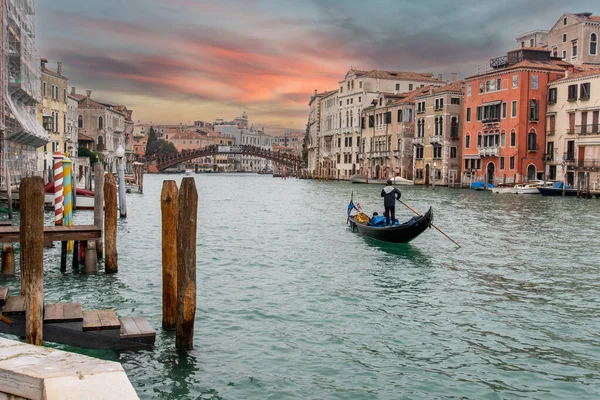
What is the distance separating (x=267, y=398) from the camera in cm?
450

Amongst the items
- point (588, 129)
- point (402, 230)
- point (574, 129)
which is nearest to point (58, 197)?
point (402, 230)

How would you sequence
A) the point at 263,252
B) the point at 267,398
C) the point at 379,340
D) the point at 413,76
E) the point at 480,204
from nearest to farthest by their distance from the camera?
the point at 267,398 → the point at 379,340 → the point at 263,252 → the point at 480,204 → the point at 413,76

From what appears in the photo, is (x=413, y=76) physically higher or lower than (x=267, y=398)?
higher

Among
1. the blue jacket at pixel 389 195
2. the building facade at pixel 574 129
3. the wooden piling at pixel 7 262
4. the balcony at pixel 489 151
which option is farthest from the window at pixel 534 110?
the wooden piling at pixel 7 262

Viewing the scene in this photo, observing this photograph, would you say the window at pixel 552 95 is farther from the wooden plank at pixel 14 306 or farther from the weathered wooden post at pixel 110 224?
the wooden plank at pixel 14 306

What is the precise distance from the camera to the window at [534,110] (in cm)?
3328

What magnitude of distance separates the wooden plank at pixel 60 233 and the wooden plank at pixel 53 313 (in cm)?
261

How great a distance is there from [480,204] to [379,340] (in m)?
19.4

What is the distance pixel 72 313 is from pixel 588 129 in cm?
3047

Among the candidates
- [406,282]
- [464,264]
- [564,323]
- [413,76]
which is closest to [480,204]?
[464,264]

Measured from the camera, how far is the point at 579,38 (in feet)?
133

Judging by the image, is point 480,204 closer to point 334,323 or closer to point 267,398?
point 334,323

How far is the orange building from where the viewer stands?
3328cm

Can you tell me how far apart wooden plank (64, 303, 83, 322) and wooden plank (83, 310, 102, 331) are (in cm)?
5
